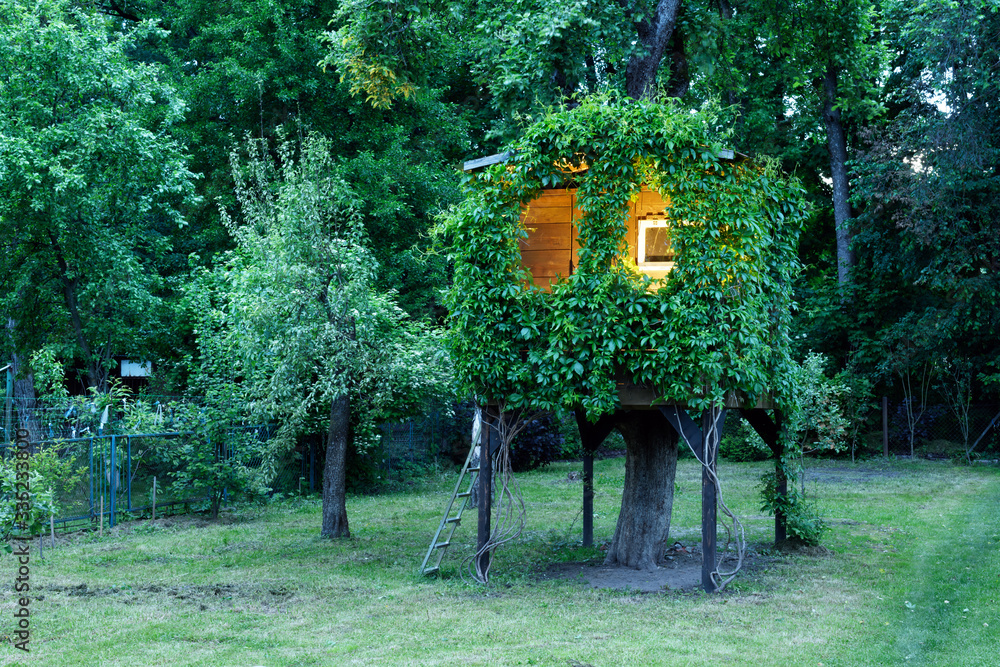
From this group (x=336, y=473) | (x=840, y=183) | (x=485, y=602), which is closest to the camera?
(x=485, y=602)

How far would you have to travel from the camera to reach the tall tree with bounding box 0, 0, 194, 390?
65.1 feet

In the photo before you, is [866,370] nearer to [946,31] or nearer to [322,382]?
[946,31]

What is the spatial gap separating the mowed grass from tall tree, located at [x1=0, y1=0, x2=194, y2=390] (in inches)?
259

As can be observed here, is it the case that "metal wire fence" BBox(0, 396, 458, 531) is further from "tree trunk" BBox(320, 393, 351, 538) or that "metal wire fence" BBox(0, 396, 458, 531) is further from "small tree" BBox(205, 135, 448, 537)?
"small tree" BBox(205, 135, 448, 537)

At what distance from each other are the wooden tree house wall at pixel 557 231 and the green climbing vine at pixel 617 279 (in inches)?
30.3

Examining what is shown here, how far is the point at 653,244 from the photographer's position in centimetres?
1232

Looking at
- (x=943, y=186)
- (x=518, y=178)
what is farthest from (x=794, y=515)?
(x=943, y=186)

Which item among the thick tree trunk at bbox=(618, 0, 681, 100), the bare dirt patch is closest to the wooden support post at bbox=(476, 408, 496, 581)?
the bare dirt patch

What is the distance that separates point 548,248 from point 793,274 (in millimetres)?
3274

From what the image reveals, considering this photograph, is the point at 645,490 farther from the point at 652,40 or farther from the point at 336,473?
the point at 652,40

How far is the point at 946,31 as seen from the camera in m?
22.8

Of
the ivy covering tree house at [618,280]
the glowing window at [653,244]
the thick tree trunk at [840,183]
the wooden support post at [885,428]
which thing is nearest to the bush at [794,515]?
the ivy covering tree house at [618,280]

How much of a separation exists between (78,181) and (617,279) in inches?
518

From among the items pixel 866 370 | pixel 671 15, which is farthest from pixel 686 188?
pixel 866 370
